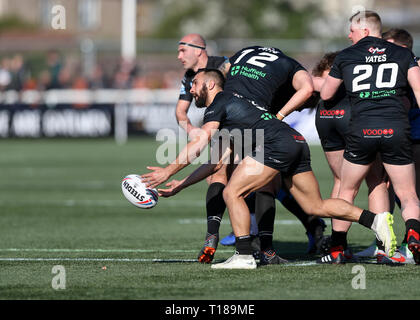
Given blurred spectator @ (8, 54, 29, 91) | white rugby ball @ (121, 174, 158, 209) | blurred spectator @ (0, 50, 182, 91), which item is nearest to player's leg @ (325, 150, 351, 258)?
white rugby ball @ (121, 174, 158, 209)

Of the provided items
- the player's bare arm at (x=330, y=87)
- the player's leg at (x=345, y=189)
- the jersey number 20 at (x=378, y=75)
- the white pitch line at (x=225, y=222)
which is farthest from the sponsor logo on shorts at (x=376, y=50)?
the white pitch line at (x=225, y=222)

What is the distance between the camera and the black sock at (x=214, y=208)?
8.54 metres

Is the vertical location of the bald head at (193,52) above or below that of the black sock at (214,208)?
above

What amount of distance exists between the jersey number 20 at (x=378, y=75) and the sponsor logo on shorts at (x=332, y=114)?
2.65ft

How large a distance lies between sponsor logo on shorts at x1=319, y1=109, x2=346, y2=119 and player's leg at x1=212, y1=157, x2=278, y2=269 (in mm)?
1273

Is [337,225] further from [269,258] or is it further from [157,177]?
[157,177]

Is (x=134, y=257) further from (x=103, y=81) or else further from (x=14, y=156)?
(x=103, y=81)

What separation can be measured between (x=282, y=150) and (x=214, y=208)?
138 cm

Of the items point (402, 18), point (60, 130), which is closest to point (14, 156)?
point (60, 130)

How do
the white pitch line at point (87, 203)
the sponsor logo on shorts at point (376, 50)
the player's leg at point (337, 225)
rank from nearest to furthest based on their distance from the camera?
the sponsor logo on shorts at point (376, 50) < the player's leg at point (337, 225) < the white pitch line at point (87, 203)

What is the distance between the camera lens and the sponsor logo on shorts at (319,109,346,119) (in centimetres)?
857
